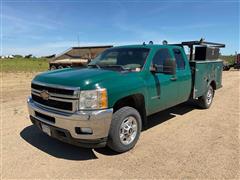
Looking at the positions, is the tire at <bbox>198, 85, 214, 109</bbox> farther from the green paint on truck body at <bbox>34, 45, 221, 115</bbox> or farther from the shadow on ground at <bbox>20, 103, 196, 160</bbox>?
the shadow on ground at <bbox>20, 103, 196, 160</bbox>

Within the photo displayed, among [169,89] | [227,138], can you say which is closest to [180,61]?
[169,89]

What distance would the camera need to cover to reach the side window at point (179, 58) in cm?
583

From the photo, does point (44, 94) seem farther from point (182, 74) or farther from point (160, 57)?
point (182, 74)

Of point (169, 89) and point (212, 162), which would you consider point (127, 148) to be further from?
point (169, 89)

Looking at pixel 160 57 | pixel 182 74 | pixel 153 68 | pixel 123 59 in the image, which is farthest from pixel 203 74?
pixel 123 59

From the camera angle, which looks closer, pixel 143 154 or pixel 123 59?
pixel 143 154

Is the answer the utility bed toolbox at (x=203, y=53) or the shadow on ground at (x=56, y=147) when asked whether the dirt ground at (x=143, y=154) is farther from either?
the utility bed toolbox at (x=203, y=53)

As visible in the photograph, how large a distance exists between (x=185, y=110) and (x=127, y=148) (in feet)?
11.9

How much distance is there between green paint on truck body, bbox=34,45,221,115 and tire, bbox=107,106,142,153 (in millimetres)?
287

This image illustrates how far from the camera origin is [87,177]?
3441 mm

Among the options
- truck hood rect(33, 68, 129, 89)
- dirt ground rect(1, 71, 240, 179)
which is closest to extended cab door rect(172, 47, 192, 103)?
dirt ground rect(1, 71, 240, 179)

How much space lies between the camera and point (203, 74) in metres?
6.76

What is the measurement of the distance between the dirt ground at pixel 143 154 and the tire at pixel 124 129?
0.58ft

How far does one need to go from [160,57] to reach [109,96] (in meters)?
1.98
